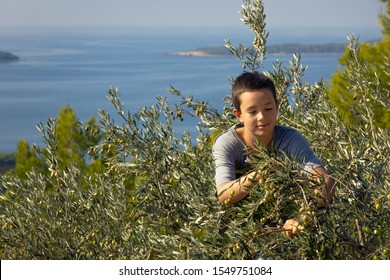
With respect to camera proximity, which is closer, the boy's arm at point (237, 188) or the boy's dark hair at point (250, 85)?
the boy's arm at point (237, 188)

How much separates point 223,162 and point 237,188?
0.37 metres

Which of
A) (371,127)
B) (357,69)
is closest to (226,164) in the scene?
(371,127)

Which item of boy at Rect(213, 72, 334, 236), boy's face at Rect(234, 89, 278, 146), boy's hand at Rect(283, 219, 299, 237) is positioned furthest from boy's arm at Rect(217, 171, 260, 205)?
boy's face at Rect(234, 89, 278, 146)

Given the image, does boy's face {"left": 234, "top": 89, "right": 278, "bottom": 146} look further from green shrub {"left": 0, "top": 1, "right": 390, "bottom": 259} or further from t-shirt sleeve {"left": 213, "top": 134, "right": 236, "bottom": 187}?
green shrub {"left": 0, "top": 1, "right": 390, "bottom": 259}

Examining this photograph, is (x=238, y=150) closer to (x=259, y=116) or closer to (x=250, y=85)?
(x=259, y=116)

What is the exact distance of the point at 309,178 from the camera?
4.00m

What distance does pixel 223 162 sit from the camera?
462 centimetres

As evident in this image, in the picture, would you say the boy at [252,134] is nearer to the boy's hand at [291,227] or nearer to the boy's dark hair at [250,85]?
the boy's dark hair at [250,85]

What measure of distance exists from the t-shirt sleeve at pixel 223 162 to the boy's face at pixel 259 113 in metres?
0.20

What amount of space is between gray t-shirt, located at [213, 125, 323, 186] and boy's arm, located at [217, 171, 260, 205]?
13 cm

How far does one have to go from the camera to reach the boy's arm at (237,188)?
4.13 metres

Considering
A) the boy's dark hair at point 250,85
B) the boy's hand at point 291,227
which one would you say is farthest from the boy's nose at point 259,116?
the boy's hand at point 291,227

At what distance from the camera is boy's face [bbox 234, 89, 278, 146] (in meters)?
4.62

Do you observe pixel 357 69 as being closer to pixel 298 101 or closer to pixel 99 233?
pixel 298 101
